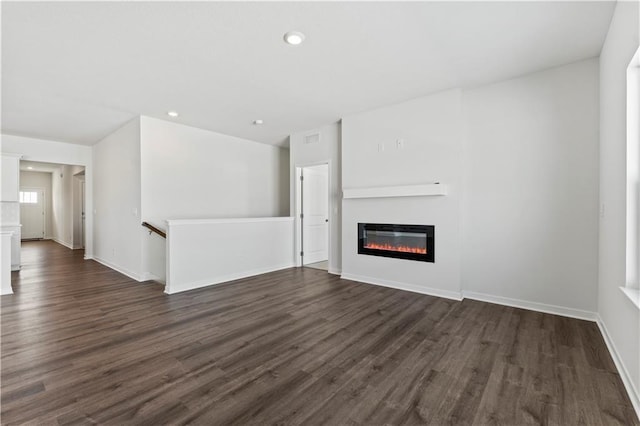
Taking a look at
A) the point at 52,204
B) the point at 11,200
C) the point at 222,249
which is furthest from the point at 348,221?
the point at 52,204

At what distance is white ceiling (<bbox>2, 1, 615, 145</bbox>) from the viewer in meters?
2.30

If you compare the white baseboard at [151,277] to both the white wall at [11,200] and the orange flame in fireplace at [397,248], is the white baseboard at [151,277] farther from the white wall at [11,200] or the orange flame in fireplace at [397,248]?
the orange flame in fireplace at [397,248]

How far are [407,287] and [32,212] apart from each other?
1373 centimetres

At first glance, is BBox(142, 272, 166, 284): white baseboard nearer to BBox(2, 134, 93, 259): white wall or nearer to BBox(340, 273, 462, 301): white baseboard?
BBox(340, 273, 462, 301): white baseboard

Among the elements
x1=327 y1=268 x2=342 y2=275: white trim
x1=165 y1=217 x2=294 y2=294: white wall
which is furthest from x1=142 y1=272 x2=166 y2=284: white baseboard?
x1=327 y1=268 x2=342 y2=275: white trim

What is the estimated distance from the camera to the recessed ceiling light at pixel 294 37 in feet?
8.41

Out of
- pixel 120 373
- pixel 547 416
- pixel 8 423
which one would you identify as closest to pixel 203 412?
pixel 120 373

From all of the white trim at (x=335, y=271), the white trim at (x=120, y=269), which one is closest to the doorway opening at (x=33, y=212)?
the white trim at (x=120, y=269)

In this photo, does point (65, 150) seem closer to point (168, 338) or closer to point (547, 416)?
point (168, 338)

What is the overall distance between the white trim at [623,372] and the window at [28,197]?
611 inches

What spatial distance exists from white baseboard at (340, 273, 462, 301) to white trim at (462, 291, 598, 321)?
0.63 ft

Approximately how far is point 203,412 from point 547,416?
197 cm

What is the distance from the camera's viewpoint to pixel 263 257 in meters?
5.39

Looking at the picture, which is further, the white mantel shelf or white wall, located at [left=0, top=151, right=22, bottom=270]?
white wall, located at [left=0, top=151, right=22, bottom=270]
